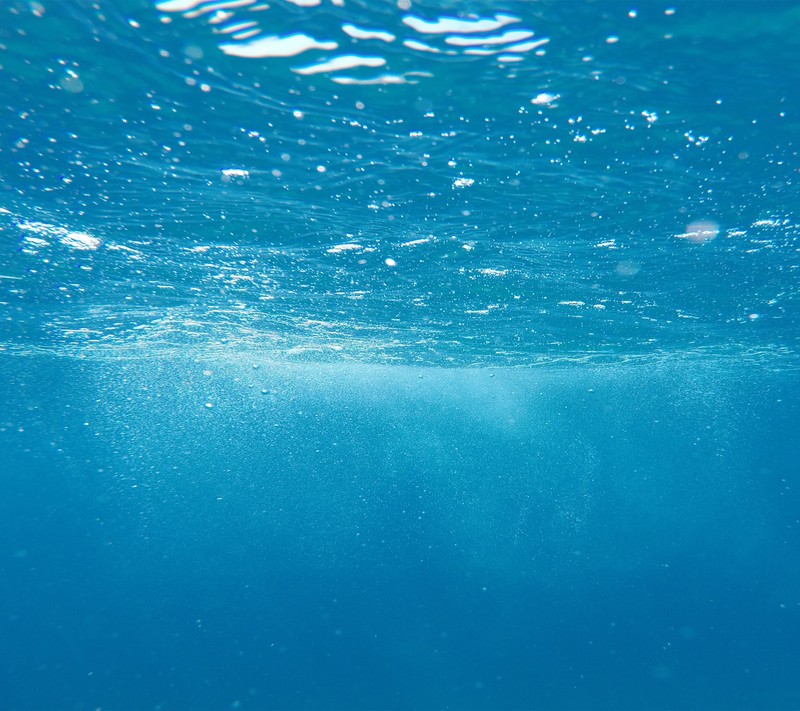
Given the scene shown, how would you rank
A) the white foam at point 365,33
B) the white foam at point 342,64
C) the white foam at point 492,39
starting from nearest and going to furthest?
the white foam at point 365,33 < the white foam at point 492,39 < the white foam at point 342,64

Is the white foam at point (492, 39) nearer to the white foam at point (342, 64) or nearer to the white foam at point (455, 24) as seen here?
the white foam at point (455, 24)

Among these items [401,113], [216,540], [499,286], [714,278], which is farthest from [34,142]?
[216,540]

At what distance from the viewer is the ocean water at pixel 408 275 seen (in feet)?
19.2

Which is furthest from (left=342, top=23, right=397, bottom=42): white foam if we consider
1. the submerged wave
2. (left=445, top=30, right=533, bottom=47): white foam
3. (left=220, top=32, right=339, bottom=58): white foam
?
(left=445, top=30, right=533, bottom=47): white foam

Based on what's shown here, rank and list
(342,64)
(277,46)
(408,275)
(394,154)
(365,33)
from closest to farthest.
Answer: (365,33) → (277,46) → (342,64) → (394,154) → (408,275)

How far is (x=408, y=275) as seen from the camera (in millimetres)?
15055

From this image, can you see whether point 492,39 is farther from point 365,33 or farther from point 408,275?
point 408,275

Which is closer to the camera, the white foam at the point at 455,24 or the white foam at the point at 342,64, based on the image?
the white foam at the point at 455,24

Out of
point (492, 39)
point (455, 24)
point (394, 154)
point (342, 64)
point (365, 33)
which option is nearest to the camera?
point (455, 24)

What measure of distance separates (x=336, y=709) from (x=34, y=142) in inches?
802

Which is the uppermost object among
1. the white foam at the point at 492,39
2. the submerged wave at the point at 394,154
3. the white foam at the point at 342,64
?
the submerged wave at the point at 394,154

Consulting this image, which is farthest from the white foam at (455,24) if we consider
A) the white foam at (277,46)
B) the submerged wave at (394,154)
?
the white foam at (277,46)

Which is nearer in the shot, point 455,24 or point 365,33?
point 455,24


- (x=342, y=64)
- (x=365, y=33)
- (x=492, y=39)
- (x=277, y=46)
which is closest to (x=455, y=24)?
(x=492, y=39)
